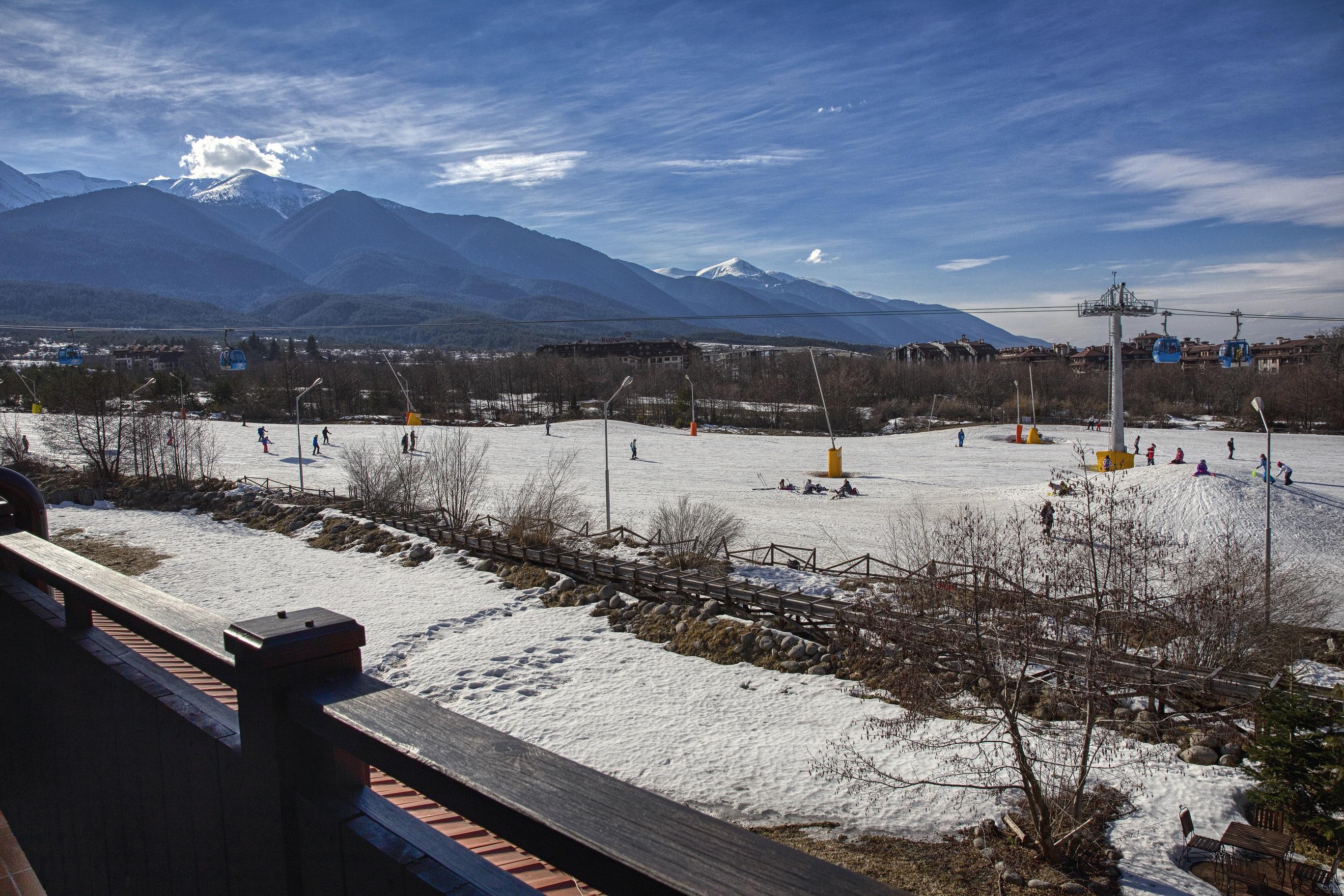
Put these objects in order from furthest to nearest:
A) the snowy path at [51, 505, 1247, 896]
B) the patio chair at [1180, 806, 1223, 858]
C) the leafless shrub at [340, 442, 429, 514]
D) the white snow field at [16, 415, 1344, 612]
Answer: the leafless shrub at [340, 442, 429, 514] < the white snow field at [16, 415, 1344, 612] < the snowy path at [51, 505, 1247, 896] < the patio chair at [1180, 806, 1223, 858]

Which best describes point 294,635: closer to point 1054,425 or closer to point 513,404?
point 1054,425

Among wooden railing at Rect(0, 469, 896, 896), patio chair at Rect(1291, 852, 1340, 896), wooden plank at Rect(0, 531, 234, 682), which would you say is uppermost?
wooden plank at Rect(0, 531, 234, 682)

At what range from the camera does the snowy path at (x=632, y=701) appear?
12039 millimetres

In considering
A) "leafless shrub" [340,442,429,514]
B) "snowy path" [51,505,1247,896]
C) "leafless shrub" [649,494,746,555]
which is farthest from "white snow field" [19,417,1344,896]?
"leafless shrub" [340,442,429,514]

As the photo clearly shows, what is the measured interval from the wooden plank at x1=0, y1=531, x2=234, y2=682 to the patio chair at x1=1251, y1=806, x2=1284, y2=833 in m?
14.0

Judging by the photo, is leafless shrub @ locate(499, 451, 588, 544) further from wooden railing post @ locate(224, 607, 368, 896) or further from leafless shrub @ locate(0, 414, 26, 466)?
leafless shrub @ locate(0, 414, 26, 466)

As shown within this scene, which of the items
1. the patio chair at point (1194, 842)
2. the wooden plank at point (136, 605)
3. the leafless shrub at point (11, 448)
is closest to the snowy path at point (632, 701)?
the patio chair at point (1194, 842)

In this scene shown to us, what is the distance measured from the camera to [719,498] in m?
42.1

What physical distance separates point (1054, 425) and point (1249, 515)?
5869 cm

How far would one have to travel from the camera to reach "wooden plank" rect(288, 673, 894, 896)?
103cm

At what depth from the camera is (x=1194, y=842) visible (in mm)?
10602

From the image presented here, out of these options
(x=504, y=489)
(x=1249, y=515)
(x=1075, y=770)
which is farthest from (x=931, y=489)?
(x=1075, y=770)

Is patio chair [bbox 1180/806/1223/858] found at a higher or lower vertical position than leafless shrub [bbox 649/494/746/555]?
lower

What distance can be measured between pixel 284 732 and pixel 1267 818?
14.6m
